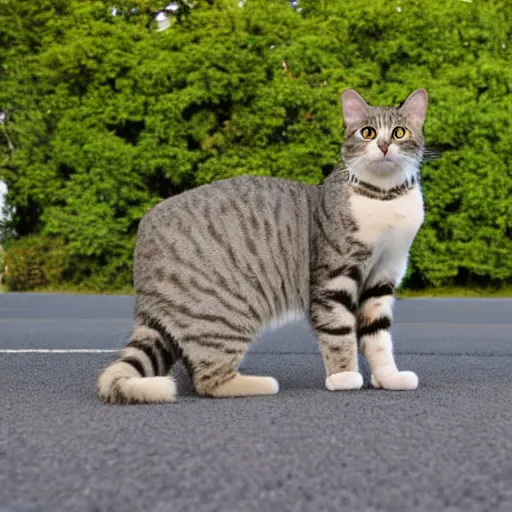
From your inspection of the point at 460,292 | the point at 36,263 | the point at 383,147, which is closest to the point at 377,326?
the point at 383,147

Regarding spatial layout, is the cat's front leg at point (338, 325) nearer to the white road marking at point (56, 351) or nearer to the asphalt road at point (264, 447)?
the asphalt road at point (264, 447)

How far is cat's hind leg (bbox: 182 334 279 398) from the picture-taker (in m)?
2.61

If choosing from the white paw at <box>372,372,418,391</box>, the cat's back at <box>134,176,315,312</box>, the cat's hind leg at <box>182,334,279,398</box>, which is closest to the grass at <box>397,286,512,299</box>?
the white paw at <box>372,372,418,391</box>

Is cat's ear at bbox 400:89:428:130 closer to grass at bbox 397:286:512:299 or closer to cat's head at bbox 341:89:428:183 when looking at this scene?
cat's head at bbox 341:89:428:183

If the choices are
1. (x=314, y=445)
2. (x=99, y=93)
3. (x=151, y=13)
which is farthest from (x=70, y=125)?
(x=314, y=445)

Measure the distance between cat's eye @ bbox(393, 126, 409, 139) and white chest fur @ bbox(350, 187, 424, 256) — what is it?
25 cm

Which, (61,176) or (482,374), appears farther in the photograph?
(61,176)

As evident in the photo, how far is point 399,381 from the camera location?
283cm

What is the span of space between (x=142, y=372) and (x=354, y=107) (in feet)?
4.32

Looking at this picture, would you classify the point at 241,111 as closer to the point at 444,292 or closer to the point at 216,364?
the point at 444,292

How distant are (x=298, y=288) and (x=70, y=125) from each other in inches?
401

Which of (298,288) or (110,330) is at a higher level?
(298,288)

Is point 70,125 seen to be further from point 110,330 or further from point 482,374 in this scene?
point 482,374

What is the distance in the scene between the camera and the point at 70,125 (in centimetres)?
1224
